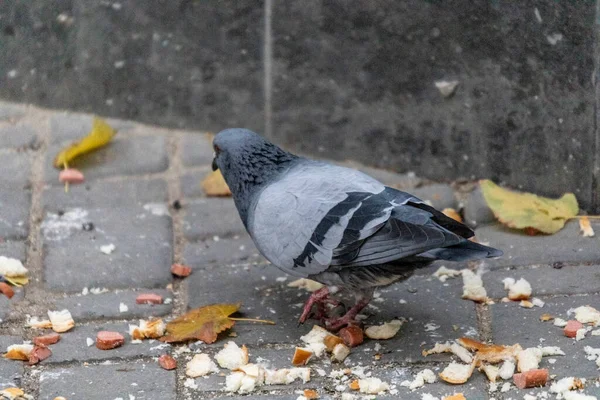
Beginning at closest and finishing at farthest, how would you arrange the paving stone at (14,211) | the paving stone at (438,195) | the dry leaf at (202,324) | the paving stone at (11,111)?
the dry leaf at (202,324), the paving stone at (14,211), the paving stone at (438,195), the paving stone at (11,111)

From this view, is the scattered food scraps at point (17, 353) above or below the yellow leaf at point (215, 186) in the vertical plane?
below

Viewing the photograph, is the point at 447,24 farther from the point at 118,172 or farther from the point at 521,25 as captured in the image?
the point at 118,172

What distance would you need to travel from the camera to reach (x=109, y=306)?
14.1 ft

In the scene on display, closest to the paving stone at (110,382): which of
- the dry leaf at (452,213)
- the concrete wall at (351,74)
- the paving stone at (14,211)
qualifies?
the paving stone at (14,211)

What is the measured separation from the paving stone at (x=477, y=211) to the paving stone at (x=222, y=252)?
109 centimetres

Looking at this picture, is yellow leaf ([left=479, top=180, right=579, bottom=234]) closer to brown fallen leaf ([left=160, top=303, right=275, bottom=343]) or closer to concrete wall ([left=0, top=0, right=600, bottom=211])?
concrete wall ([left=0, top=0, right=600, bottom=211])

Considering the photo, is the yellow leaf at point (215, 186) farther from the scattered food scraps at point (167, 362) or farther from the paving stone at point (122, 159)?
the scattered food scraps at point (167, 362)

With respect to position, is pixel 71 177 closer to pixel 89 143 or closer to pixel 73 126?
pixel 89 143

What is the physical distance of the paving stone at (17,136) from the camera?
5625 mm

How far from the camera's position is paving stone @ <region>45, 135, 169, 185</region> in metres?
5.45

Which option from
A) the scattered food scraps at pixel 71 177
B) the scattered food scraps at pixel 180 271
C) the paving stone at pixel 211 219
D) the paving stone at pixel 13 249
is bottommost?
the scattered food scraps at pixel 180 271

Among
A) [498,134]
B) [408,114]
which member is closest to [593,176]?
[498,134]

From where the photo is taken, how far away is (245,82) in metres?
5.59

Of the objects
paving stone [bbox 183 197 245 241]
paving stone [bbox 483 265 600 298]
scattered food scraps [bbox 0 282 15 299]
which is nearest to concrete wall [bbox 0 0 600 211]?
paving stone [bbox 483 265 600 298]
